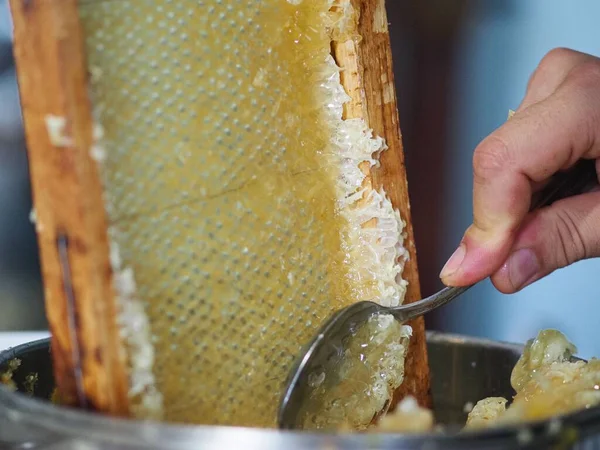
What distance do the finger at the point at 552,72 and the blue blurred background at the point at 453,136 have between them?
0.35m

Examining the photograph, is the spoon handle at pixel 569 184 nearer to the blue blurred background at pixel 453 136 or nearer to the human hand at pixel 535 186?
the human hand at pixel 535 186

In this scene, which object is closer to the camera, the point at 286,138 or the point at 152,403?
the point at 152,403

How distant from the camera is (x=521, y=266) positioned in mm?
542

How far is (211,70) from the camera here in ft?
1.36

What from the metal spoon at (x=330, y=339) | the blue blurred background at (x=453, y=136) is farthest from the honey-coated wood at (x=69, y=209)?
the blue blurred background at (x=453, y=136)

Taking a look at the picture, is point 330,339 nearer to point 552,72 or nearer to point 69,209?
point 69,209

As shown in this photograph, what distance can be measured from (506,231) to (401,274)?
84 millimetres

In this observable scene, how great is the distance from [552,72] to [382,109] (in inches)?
6.3

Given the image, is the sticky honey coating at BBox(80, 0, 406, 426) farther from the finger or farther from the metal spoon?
the finger

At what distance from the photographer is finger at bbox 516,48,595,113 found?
560 millimetres

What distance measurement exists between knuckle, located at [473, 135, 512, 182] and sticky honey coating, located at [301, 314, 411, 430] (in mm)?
125

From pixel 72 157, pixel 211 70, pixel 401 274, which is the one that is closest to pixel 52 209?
pixel 72 157

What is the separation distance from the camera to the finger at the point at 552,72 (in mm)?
560

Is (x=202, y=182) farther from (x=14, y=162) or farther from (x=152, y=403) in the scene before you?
(x=14, y=162)
